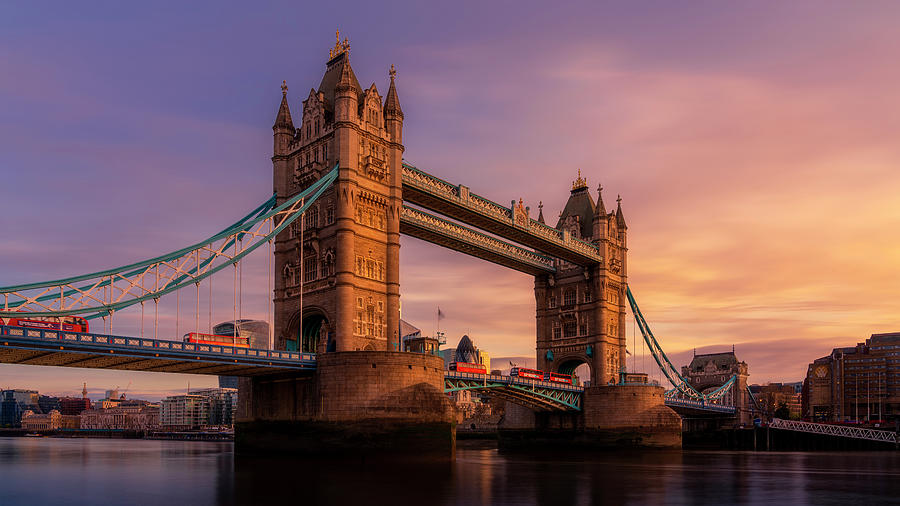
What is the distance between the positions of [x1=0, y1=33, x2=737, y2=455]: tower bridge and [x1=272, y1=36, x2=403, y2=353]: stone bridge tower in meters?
0.12

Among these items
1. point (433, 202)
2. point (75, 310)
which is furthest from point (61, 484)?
point (433, 202)

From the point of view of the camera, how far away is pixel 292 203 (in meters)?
59.4

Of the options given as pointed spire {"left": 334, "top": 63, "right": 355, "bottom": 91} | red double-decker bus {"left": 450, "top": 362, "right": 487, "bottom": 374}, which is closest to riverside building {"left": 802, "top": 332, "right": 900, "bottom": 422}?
red double-decker bus {"left": 450, "top": 362, "right": 487, "bottom": 374}

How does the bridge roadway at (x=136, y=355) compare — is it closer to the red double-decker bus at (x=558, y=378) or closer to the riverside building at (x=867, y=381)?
the red double-decker bus at (x=558, y=378)

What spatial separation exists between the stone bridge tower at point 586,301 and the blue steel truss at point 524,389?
702 centimetres

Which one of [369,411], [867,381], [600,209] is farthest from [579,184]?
[867,381]

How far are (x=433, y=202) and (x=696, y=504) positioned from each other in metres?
43.1

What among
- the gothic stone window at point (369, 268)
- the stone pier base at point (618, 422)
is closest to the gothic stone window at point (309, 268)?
the gothic stone window at point (369, 268)

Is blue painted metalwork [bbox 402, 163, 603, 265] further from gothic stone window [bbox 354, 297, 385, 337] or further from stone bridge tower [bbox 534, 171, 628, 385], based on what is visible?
gothic stone window [bbox 354, 297, 385, 337]

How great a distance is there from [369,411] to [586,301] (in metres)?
46.5

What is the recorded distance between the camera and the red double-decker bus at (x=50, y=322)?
43.4 m

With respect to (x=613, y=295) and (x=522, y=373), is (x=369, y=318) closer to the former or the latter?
(x=522, y=373)

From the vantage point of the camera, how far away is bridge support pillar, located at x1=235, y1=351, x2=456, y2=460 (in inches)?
2039

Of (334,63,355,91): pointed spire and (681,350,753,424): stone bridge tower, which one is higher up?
(334,63,355,91): pointed spire
